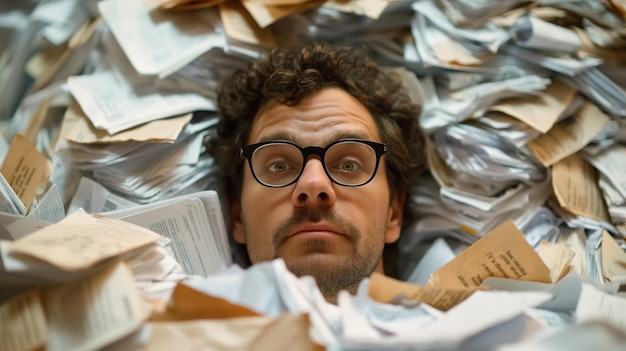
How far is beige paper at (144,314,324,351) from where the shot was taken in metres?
0.70

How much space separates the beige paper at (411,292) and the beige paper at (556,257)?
1.05ft

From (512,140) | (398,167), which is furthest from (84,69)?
(512,140)

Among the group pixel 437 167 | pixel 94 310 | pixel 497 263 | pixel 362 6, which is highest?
pixel 94 310

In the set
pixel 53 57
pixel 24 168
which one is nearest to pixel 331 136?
pixel 24 168

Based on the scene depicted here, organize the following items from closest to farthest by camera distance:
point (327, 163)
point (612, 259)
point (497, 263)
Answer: point (497, 263) → point (612, 259) → point (327, 163)

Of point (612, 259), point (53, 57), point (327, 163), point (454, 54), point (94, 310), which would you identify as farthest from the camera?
point (53, 57)

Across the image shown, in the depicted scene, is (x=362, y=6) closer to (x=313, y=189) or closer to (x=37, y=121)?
(x=313, y=189)

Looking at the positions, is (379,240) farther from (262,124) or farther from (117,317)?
(117,317)

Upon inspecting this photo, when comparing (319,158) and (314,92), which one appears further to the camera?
(314,92)

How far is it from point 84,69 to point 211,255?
71 cm

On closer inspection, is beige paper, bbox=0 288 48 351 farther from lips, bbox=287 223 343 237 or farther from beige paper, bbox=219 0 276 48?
beige paper, bbox=219 0 276 48

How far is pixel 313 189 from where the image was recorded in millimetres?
1115

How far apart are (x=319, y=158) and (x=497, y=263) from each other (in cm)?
44

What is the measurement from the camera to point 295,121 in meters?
1.24
